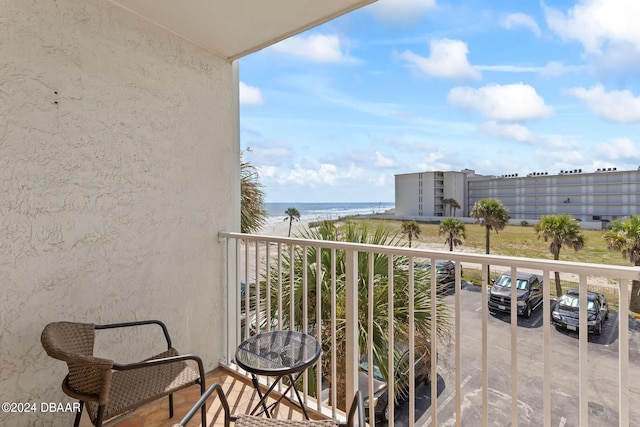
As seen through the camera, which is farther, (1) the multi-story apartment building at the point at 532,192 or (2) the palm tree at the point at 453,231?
(2) the palm tree at the point at 453,231

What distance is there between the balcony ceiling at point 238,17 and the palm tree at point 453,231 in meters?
7.15

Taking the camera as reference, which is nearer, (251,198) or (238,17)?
(238,17)

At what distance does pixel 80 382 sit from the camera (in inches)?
62.4

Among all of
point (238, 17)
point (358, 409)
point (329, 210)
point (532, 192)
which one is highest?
point (238, 17)

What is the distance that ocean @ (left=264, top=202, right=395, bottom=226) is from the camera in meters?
5.25

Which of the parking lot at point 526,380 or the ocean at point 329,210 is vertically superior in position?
the ocean at point 329,210

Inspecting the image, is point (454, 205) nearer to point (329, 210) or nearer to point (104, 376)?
point (329, 210)

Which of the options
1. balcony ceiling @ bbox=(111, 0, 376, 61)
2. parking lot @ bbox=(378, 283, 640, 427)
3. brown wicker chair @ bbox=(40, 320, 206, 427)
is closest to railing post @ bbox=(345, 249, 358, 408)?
parking lot @ bbox=(378, 283, 640, 427)

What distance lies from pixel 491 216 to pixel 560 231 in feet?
5.95

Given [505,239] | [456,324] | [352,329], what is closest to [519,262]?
[456,324]

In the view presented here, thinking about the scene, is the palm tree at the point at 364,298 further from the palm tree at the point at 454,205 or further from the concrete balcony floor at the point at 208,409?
the palm tree at the point at 454,205

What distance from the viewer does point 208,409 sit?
240 cm

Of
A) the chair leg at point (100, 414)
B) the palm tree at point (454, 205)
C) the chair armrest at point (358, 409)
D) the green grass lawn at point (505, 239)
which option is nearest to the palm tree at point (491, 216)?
the green grass lawn at point (505, 239)

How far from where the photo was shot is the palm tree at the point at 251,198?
5.65 meters
